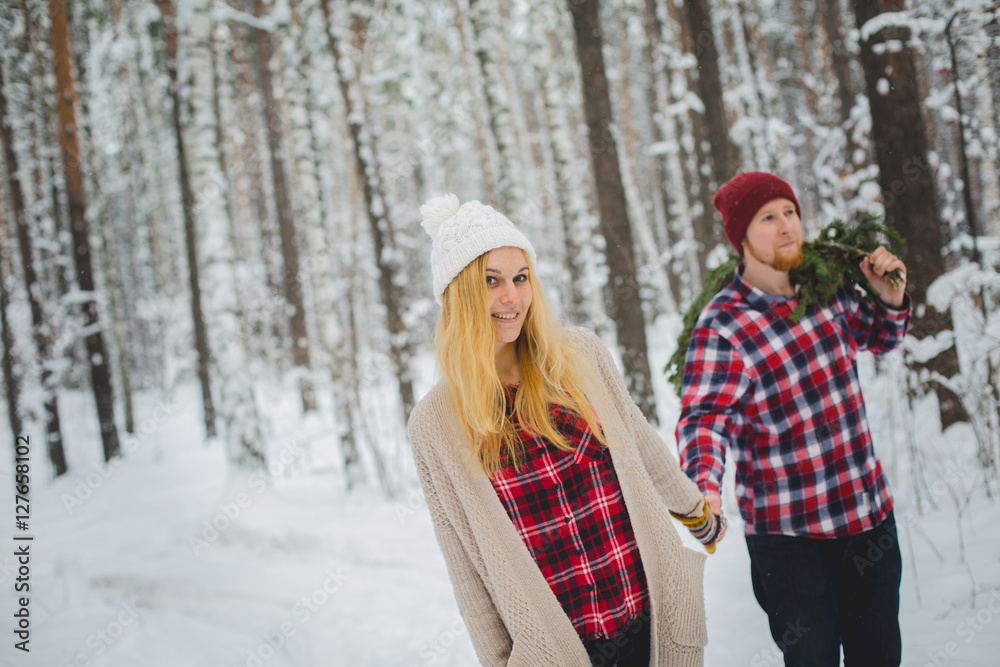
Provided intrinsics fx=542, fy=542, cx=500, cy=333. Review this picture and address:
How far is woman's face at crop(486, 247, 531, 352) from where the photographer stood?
172cm

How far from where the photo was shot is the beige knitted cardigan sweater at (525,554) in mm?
1559

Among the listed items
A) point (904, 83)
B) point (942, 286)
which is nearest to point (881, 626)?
point (942, 286)

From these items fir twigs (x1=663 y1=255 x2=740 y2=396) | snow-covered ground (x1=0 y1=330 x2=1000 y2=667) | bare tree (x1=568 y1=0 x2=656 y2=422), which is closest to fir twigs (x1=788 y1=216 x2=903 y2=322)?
fir twigs (x1=663 y1=255 x2=740 y2=396)

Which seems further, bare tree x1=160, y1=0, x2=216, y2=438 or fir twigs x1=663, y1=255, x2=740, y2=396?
bare tree x1=160, y1=0, x2=216, y2=438

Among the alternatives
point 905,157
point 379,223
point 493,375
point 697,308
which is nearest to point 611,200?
point 905,157

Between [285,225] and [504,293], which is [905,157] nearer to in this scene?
[504,293]

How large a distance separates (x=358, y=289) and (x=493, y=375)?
46.2 ft

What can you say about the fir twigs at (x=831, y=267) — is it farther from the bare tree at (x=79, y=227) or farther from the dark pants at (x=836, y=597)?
the bare tree at (x=79, y=227)

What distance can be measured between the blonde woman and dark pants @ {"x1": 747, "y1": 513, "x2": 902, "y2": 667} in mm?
426

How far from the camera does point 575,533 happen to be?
5.49 ft

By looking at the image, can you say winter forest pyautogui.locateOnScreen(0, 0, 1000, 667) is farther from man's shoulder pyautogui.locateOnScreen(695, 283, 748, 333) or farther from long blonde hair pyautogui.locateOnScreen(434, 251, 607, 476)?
long blonde hair pyautogui.locateOnScreen(434, 251, 607, 476)

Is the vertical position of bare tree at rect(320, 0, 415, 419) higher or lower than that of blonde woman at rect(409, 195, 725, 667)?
higher

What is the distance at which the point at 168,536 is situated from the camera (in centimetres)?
618

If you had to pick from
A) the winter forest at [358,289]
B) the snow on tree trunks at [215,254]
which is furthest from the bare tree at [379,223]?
the snow on tree trunks at [215,254]
